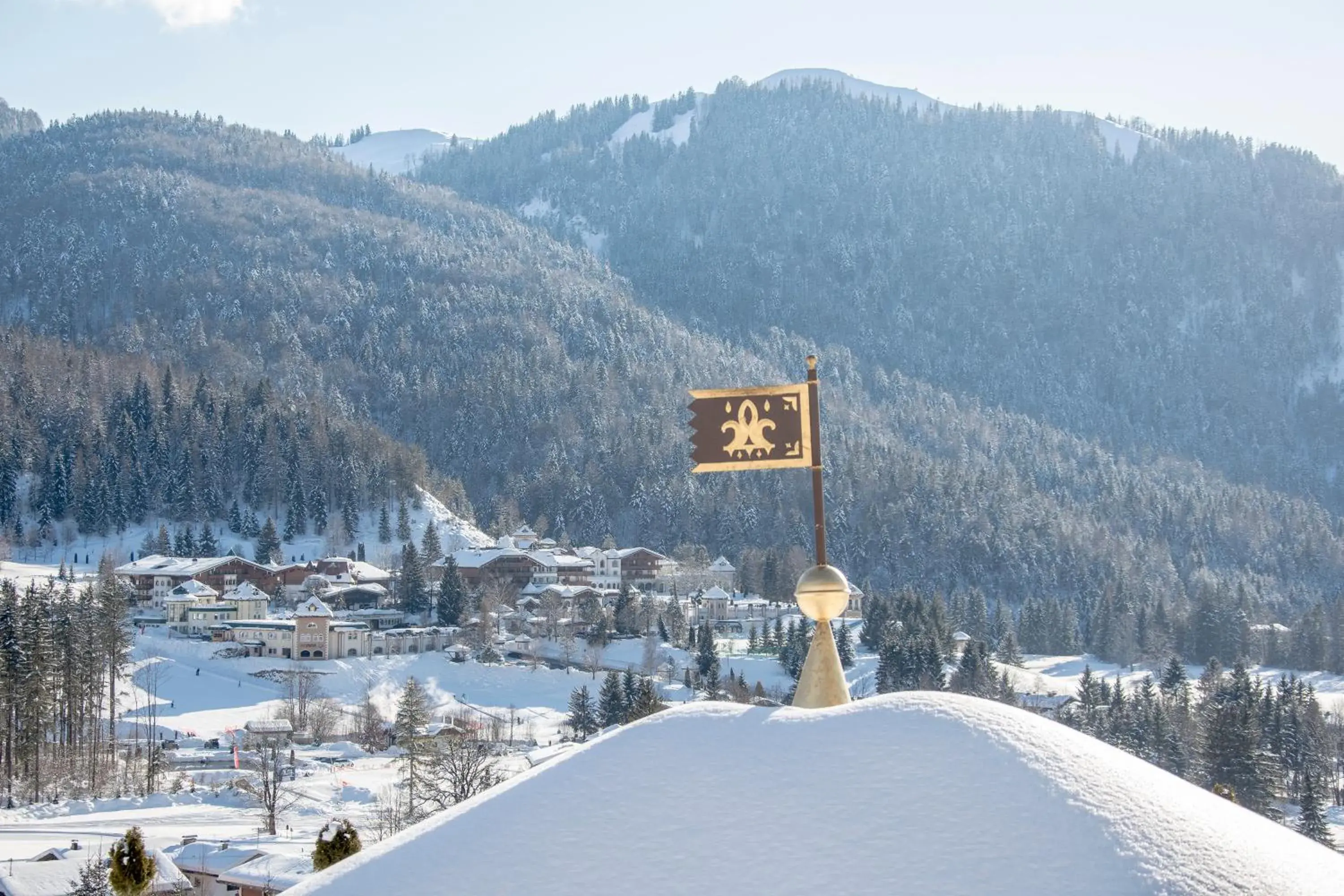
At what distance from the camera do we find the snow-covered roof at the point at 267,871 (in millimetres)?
33500

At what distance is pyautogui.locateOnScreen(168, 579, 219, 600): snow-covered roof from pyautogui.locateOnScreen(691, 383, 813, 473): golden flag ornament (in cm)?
9856

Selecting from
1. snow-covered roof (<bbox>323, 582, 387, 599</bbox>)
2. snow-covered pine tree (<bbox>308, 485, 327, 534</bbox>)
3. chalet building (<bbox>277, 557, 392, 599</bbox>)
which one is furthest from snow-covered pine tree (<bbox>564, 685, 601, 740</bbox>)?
snow-covered pine tree (<bbox>308, 485, 327, 534</bbox>)

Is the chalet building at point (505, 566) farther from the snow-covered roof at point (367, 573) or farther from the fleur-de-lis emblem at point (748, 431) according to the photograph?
the fleur-de-lis emblem at point (748, 431)

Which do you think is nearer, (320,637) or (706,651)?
(706,651)

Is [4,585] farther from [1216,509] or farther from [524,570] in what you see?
[1216,509]

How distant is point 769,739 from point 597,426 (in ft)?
623

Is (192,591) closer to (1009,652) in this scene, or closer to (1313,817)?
(1009,652)

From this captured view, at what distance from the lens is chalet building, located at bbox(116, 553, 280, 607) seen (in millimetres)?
107500

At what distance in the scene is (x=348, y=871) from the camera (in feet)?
23.9

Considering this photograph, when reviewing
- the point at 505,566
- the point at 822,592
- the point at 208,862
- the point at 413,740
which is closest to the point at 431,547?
the point at 505,566

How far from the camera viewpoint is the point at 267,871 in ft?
113

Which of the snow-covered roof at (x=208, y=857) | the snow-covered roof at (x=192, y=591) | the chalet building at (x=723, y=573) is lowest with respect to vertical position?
the snow-covered roof at (x=208, y=857)

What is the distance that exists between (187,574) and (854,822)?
355ft

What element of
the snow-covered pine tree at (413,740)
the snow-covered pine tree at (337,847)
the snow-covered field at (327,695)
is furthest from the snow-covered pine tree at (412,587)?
the snow-covered pine tree at (337,847)
